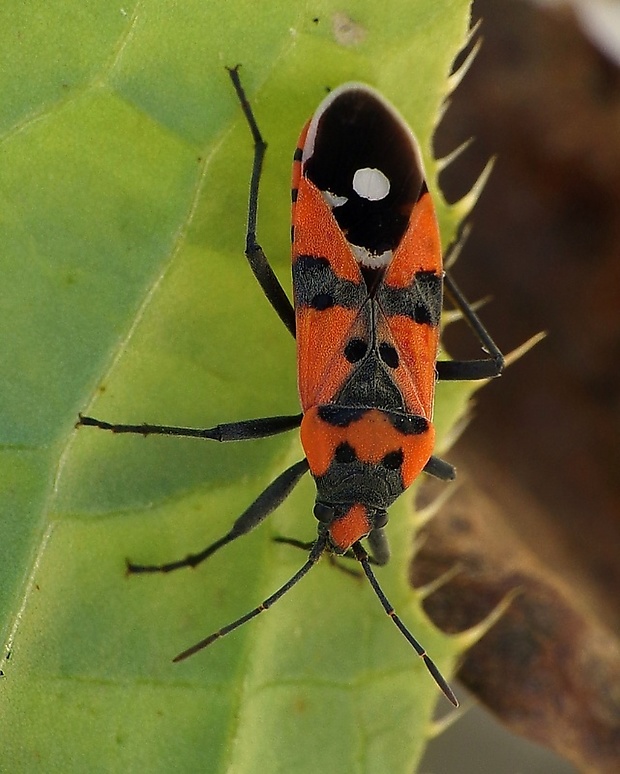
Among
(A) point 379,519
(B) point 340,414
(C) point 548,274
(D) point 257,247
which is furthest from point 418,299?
(C) point 548,274

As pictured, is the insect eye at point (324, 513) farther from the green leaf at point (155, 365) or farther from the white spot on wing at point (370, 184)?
the white spot on wing at point (370, 184)

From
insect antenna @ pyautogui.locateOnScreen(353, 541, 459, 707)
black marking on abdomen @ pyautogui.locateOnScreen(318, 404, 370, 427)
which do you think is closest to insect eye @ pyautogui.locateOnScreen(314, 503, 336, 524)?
insect antenna @ pyautogui.locateOnScreen(353, 541, 459, 707)

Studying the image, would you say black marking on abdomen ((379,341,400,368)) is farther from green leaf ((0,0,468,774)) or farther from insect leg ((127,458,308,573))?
insect leg ((127,458,308,573))

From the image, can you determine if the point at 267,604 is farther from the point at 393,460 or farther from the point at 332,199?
the point at 332,199

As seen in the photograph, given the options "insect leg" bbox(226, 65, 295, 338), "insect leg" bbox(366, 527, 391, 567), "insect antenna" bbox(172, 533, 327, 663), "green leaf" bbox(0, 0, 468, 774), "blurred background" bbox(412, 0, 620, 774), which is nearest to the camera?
"green leaf" bbox(0, 0, 468, 774)

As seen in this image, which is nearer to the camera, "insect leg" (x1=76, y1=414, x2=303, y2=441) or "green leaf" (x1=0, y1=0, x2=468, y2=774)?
"green leaf" (x1=0, y1=0, x2=468, y2=774)

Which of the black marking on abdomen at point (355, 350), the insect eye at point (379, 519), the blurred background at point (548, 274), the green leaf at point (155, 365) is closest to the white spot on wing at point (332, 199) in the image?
the green leaf at point (155, 365)

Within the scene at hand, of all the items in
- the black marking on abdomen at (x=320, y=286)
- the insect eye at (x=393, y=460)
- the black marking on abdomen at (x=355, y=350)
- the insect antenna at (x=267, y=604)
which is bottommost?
the insect antenna at (x=267, y=604)

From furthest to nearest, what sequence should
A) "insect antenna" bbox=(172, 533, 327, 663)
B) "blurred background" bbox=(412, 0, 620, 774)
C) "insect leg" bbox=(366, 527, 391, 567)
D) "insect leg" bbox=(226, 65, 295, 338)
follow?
"blurred background" bbox=(412, 0, 620, 774) < "insect leg" bbox=(366, 527, 391, 567) < "insect antenna" bbox=(172, 533, 327, 663) < "insect leg" bbox=(226, 65, 295, 338)
